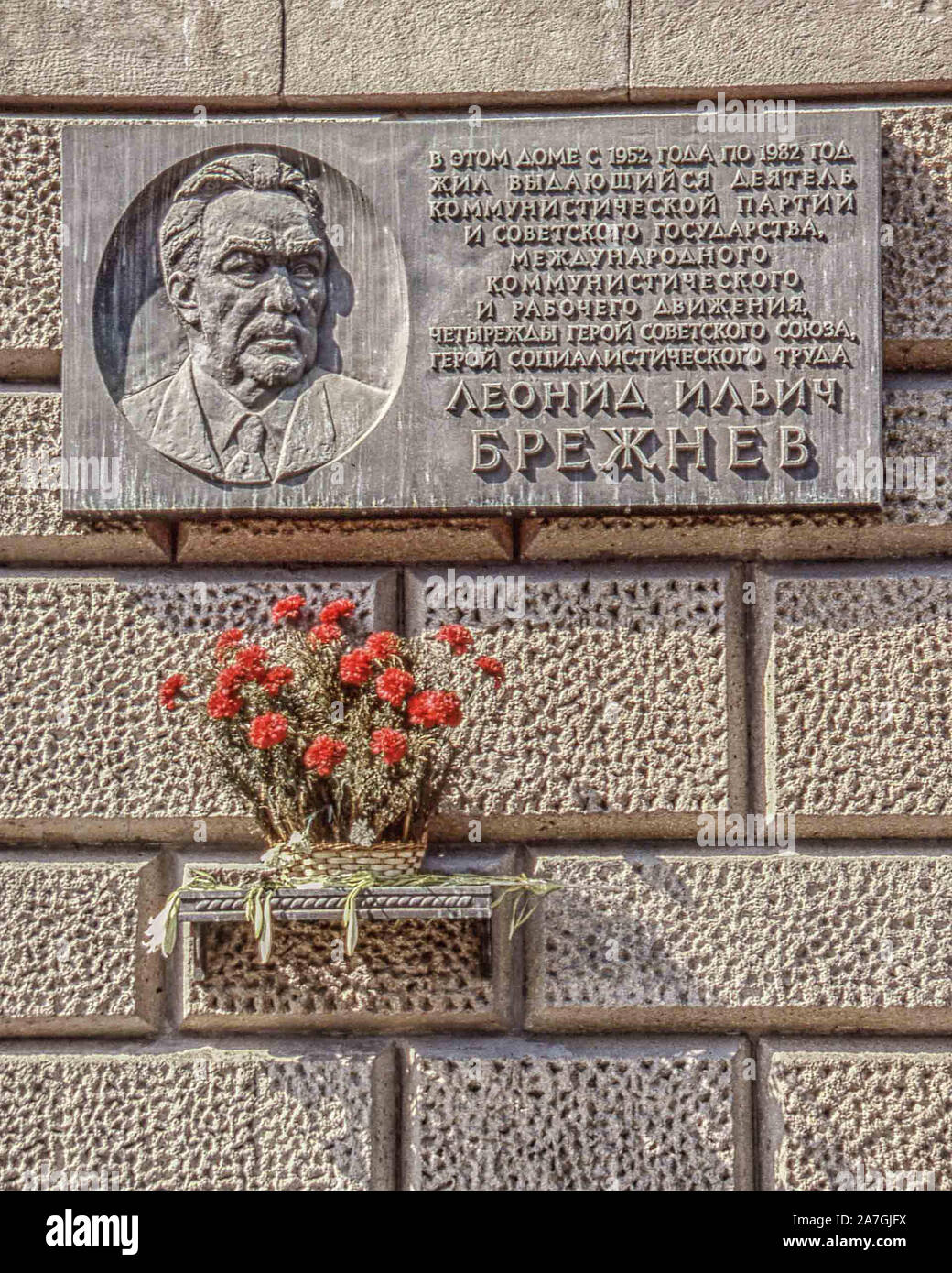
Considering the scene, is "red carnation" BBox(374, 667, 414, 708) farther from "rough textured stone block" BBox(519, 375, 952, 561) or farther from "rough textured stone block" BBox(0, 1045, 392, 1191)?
"rough textured stone block" BBox(0, 1045, 392, 1191)

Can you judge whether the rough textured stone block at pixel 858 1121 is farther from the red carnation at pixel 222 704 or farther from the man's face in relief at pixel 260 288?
the man's face in relief at pixel 260 288

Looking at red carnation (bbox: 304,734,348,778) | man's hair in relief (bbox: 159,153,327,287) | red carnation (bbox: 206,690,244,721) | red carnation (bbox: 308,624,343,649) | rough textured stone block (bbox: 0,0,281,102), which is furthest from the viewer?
rough textured stone block (bbox: 0,0,281,102)

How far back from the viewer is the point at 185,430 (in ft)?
13.1

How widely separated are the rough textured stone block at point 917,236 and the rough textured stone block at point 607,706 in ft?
2.51

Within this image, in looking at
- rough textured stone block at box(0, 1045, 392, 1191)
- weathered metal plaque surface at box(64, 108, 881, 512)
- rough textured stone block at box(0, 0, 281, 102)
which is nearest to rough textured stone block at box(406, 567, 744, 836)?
weathered metal plaque surface at box(64, 108, 881, 512)

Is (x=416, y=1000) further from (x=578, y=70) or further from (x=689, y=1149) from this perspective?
(x=578, y=70)

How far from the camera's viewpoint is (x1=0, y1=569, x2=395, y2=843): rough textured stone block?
3.96 m

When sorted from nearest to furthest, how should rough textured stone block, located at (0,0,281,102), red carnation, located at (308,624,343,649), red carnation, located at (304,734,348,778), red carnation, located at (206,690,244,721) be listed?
red carnation, located at (304,734,348,778)
red carnation, located at (206,690,244,721)
red carnation, located at (308,624,343,649)
rough textured stone block, located at (0,0,281,102)

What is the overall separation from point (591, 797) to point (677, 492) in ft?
2.51

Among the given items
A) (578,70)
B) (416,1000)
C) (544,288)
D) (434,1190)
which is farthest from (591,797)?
(578,70)

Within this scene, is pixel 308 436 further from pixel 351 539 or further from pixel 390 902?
pixel 390 902

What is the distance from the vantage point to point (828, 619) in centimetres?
394

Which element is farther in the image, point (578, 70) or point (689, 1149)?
point (578, 70)

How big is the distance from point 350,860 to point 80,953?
2.62ft
